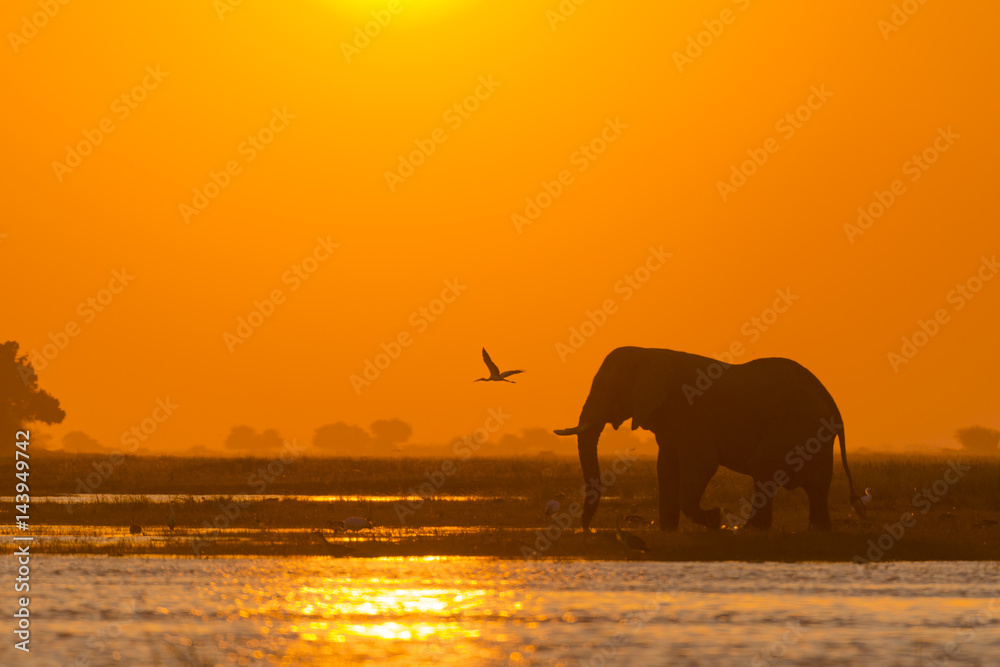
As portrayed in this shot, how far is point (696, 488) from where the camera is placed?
27266mm

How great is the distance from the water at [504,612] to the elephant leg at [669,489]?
5.10 meters

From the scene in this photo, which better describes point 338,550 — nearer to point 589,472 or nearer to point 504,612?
point 589,472

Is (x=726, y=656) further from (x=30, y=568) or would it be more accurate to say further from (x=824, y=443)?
(x=824, y=443)

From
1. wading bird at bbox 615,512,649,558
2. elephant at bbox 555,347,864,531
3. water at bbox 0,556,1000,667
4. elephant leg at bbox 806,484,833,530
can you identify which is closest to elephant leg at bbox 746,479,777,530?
elephant at bbox 555,347,864,531

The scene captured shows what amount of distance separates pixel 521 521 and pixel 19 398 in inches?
4031

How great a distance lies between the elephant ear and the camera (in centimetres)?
2802

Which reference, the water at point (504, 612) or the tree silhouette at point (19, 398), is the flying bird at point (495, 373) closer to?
the water at point (504, 612)

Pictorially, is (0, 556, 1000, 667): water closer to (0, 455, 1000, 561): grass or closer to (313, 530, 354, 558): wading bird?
(313, 530, 354, 558): wading bird

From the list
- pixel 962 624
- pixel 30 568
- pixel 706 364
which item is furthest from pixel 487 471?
pixel 962 624

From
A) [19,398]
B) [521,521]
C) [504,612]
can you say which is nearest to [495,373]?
[521,521]

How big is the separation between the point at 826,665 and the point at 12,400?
389ft

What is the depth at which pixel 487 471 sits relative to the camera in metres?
62.9

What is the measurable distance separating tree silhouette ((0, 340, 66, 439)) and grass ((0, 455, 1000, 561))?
242 feet

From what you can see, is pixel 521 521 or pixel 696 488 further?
pixel 521 521
